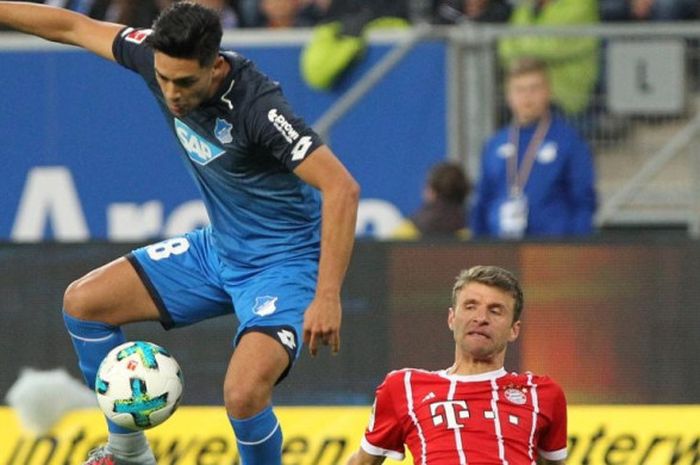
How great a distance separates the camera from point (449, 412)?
21.1 feet

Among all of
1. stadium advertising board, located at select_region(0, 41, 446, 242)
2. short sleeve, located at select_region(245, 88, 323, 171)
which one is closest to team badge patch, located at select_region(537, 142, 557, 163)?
stadium advertising board, located at select_region(0, 41, 446, 242)

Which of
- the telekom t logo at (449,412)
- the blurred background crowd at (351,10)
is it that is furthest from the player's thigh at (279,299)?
the blurred background crowd at (351,10)

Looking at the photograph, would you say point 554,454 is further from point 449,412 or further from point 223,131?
point 223,131

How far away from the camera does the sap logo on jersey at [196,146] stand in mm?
7207

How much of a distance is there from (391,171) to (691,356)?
10.5 feet

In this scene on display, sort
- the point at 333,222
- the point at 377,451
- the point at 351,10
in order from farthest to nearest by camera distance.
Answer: the point at 351,10, the point at 333,222, the point at 377,451

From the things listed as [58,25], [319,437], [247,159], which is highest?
[58,25]

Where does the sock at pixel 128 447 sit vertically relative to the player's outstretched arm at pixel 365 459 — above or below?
below

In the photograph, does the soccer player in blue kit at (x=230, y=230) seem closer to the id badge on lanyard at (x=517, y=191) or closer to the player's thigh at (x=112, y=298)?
the player's thigh at (x=112, y=298)

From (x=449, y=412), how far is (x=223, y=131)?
1.51 m

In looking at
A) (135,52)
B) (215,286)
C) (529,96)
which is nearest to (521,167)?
(529,96)

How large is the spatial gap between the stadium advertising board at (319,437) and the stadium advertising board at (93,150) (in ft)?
9.84

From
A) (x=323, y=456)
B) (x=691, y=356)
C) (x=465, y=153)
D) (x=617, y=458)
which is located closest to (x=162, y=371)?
(x=323, y=456)

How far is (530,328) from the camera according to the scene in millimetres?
9461
